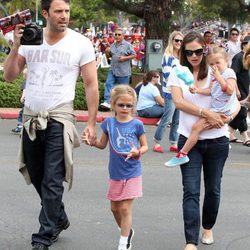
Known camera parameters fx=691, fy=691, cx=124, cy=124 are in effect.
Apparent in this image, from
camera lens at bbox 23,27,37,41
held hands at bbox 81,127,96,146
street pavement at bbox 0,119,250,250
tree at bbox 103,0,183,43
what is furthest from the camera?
tree at bbox 103,0,183,43

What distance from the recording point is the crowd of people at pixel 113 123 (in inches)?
202

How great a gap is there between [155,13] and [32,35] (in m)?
12.3

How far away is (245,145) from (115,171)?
650 centimetres

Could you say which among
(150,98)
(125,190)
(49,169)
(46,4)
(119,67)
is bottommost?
(150,98)

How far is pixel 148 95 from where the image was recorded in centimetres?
1206

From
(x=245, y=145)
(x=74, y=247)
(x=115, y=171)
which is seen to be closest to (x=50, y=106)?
(x=115, y=171)

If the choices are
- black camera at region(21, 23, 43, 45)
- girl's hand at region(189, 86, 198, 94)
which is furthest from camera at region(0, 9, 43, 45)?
girl's hand at region(189, 86, 198, 94)

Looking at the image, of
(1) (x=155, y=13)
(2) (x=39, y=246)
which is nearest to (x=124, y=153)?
(2) (x=39, y=246)

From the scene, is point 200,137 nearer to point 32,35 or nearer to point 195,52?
point 195,52

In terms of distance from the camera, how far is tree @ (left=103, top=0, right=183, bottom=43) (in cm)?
1702

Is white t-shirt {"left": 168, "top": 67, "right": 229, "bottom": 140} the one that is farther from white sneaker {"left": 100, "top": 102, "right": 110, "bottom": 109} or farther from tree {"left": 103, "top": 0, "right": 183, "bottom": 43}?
tree {"left": 103, "top": 0, "right": 183, "bottom": 43}

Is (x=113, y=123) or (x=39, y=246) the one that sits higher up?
(x=113, y=123)

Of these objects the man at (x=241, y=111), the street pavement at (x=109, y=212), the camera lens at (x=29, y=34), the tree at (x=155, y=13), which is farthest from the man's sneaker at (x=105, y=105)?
the camera lens at (x=29, y=34)

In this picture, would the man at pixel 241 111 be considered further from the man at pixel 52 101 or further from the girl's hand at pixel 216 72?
the man at pixel 52 101
